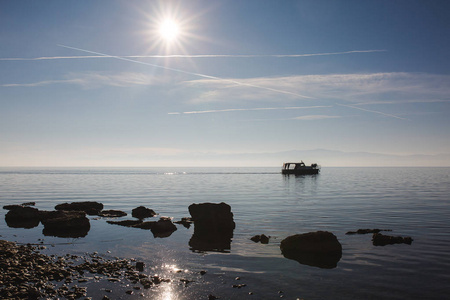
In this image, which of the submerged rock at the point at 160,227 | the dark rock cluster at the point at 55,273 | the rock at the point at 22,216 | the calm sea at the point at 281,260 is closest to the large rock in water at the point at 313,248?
the calm sea at the point at 281,260

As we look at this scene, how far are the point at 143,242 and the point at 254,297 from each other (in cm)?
1226

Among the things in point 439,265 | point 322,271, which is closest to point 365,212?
point 439,265

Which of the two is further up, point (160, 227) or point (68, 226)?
point (160, 227)

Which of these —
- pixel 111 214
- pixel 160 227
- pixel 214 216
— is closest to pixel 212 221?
pixel 214 216

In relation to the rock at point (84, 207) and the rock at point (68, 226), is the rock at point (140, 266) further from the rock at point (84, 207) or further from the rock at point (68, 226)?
the rock at point (84, 207)

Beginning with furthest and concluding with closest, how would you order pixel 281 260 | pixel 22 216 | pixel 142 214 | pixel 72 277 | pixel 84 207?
pixel 84 207 < pixel 142 214 < pixel 22 216 < pixel 281 260 < pixel 72 277

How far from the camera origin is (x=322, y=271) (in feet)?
51.5

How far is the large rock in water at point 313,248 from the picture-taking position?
18.1 meters

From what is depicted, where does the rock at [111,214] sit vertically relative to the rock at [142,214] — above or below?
below

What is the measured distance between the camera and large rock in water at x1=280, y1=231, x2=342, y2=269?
59.5 feet

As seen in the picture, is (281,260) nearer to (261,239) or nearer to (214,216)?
(261,239)

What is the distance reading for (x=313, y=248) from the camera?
62.2 ft

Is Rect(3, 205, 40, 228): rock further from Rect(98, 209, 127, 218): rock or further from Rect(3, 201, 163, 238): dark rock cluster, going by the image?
Rect(98, 209, 127, 218): rock

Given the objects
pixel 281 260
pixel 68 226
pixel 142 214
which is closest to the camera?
pixel 281 260
